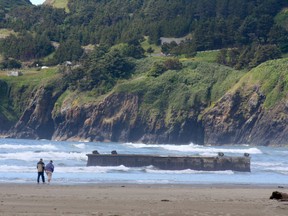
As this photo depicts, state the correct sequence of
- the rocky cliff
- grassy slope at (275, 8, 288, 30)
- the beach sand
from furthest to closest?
grassy slope at (275, 8, 288, 30) → the rocky cliff → the beach sand

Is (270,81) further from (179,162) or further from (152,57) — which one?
(179,162)

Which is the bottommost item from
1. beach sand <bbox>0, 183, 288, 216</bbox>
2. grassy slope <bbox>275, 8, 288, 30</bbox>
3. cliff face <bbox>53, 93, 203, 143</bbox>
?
beach sand <bbox>0, 183, 288, 216</bbox>

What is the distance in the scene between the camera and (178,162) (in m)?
46.9

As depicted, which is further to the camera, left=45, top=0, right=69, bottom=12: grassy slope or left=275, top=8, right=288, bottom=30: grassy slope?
left=45, top=0, right=69, bottom=12: grassy slope

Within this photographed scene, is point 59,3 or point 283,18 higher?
point 59,3

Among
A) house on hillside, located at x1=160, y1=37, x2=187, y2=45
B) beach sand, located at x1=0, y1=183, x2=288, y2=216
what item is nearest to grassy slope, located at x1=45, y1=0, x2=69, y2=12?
house on hillside, located at x1=160, y1=37, x2=187, y2=45

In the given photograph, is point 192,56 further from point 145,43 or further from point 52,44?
point 52,44

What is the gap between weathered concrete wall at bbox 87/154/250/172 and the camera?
46.7 m

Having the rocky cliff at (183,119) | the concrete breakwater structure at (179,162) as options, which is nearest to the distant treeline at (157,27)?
the rocky cliff at (183,119)

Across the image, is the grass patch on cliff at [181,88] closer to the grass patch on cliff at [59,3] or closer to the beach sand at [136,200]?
the grass patch on cliff at [59,3]

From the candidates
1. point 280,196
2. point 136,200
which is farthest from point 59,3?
point 280,196

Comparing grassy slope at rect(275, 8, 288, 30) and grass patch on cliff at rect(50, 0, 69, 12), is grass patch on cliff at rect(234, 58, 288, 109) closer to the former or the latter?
grassy slope at rect(275, 8, 288, 30)

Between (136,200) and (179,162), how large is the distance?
20.8m

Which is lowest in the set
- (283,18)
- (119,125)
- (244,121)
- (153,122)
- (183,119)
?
(119,125)
